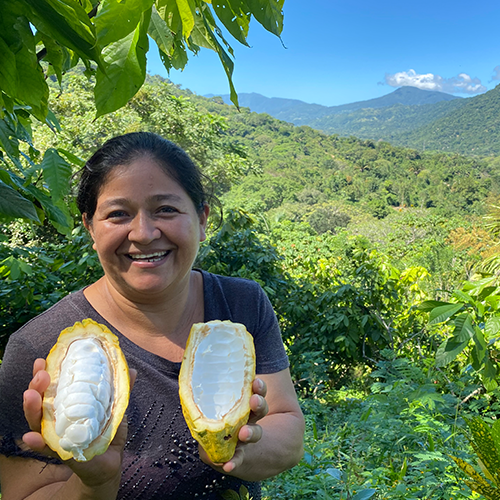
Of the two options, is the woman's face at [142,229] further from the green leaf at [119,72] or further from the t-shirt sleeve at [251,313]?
the green leaf at [119,72]

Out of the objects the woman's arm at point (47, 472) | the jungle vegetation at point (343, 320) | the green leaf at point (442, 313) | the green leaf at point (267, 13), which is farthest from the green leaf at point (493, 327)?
the green leaf at point (267, 13)

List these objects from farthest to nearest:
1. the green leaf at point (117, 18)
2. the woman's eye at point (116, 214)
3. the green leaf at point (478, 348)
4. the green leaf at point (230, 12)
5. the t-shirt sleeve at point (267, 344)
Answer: the green leaf at point (478, 348), the t-shirt sleeve at point (267, 344), the woman's eye at point (116, 214), the green leaf at point (230, 12), the green leaf at point (117, 18)

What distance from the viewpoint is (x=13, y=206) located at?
0.77m

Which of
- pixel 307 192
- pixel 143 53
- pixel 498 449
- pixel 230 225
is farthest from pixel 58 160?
pixel 307 192

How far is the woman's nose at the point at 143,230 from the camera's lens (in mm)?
974

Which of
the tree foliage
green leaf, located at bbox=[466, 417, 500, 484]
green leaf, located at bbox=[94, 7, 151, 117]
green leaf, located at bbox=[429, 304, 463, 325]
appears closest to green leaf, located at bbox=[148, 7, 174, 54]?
the tree foliage

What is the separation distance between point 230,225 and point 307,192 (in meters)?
36.3

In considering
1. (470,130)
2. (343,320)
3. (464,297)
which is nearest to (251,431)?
(464,297)

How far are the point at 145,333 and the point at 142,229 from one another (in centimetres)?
30

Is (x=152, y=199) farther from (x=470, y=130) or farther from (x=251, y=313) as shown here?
(x=470, y=130)

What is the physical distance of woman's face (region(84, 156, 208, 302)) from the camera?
1.00m

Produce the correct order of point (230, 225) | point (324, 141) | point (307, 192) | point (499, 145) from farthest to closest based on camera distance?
point (499, 145)
point (324, 141)
point (307, 192)
point (230, 225)

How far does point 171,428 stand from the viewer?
1046 mm

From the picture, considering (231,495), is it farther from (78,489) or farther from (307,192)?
(307,192)
